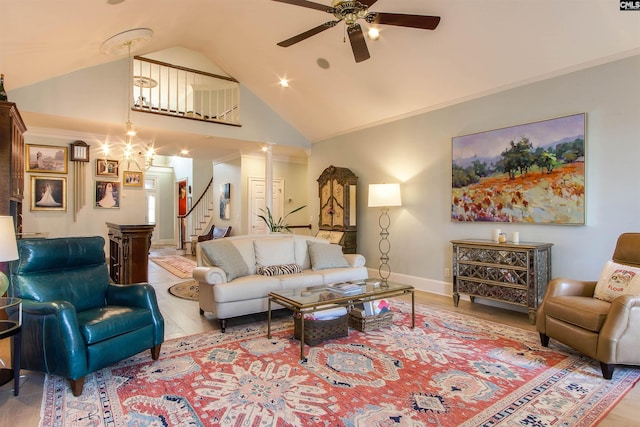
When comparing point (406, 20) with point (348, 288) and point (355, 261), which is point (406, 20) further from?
point (355, 261)

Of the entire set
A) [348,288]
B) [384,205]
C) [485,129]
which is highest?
[485,129]

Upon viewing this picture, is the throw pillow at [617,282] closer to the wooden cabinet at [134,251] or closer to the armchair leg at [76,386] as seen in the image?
the armchair leg at [76,386]

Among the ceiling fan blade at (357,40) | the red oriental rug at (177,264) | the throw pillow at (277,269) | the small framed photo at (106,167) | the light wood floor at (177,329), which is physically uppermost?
the ceiling fan blade at (357,40)

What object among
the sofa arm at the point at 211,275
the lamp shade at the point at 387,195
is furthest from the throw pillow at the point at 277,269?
the lamp shade at the point at 387,195

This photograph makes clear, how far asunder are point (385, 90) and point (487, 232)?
2484 mm

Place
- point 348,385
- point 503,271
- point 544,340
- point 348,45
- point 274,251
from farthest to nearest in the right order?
1. point 348,45
2. point 274,251
3. point 503,271
4. point 544,340
5. point 348,385

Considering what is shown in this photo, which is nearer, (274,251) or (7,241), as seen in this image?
(7,241)

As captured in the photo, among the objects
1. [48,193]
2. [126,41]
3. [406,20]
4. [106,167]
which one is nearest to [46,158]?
[48,193]

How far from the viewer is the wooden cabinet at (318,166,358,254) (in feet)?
20.3

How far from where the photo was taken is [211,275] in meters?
3.45

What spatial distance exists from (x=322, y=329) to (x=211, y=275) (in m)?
1.23

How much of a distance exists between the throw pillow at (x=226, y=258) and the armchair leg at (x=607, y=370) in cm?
316

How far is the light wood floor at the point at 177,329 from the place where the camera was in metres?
1.99

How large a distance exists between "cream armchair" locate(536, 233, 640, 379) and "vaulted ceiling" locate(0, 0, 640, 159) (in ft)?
6.57
